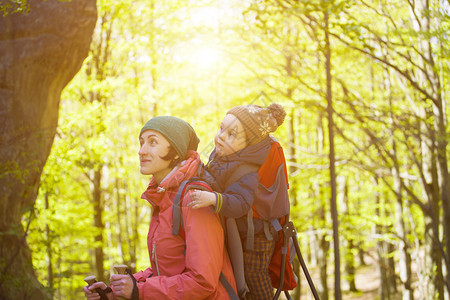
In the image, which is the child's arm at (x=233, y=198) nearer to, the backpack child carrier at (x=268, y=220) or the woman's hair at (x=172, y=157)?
the backpack child carrier at (x=268, y=220)

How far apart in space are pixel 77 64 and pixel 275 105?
518cm

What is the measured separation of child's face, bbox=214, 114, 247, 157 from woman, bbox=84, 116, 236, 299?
5.8 inches

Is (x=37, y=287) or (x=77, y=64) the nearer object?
(x=37, y=287)

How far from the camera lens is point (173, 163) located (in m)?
2.18

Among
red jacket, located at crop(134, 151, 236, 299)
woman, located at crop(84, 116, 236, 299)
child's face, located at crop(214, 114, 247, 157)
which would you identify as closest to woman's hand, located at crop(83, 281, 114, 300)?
woman, located at crop(84, 116, 236, 299)

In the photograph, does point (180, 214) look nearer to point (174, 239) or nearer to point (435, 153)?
point (174, 239)

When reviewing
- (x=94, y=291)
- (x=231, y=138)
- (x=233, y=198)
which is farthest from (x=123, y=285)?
(x=231, y=138)

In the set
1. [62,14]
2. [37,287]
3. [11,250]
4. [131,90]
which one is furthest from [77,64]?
[131,90]

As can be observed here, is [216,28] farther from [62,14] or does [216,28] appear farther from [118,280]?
[118,280]

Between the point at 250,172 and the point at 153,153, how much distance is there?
48cm

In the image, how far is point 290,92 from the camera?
11586 millimetres

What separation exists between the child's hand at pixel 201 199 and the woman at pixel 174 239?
0.05 meters

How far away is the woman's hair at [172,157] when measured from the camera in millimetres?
2143

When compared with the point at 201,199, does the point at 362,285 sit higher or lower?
lower
